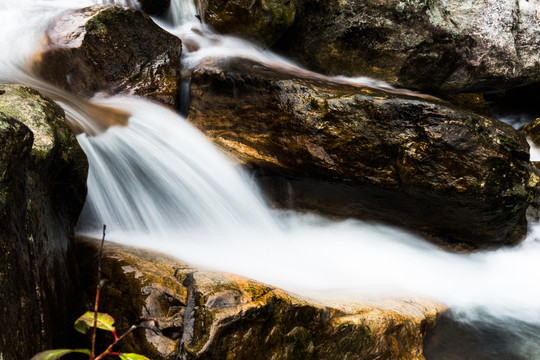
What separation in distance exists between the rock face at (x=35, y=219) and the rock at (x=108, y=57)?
288 centimetres

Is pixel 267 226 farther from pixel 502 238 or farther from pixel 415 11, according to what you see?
pixel 415 11

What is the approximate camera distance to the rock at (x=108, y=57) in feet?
18.7

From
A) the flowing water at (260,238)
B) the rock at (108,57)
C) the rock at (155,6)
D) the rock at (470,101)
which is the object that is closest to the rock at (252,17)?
the rock at (108,57)

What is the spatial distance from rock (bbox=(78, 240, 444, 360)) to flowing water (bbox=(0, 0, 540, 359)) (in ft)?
1.77

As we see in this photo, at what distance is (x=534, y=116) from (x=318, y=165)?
890 cm

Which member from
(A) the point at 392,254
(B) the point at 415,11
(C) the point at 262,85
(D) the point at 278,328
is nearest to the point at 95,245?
(D) the point at 278,328

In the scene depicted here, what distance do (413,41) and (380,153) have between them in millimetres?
3133

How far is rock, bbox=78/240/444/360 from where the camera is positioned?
233 cm

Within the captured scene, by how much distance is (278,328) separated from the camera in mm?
2596

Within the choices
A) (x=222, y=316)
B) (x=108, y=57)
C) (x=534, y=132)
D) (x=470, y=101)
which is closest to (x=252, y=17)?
(x=108, y=57)

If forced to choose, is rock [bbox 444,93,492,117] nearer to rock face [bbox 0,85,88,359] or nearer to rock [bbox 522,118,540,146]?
rock [bbox 522,118,540,146]

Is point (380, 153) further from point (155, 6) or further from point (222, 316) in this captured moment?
point (155, 6)

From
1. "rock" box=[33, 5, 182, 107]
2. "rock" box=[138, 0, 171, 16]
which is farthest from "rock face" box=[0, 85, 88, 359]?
"rock" box=[138, 0, 171, 16]

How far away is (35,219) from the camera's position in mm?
2215
